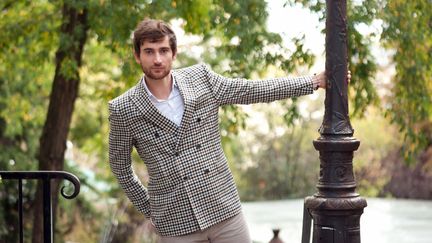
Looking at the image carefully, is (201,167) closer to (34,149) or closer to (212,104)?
(212,104)

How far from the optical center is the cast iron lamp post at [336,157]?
170 inches

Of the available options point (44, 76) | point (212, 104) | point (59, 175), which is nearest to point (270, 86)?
point (212, 104)

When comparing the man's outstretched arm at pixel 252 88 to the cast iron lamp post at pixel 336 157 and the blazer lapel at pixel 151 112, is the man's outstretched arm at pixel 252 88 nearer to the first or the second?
the blazer lapel at pixel 151 112

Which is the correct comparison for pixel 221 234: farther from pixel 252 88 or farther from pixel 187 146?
pixel 252 88

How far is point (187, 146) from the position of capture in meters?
3.76

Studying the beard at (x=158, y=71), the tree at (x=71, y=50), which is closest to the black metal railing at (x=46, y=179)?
the beard at (x=158, y=71)

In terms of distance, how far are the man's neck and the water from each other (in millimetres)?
6918

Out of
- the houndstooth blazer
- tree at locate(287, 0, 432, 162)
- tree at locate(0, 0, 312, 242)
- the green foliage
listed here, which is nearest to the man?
the houndstooth blazer

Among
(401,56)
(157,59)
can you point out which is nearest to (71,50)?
(401,56)

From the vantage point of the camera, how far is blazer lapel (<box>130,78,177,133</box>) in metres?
3.76

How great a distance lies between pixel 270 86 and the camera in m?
3.90

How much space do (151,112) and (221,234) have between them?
23.3 inches

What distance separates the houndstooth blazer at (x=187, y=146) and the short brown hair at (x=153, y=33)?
0.52 feet

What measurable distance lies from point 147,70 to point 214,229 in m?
0.72
